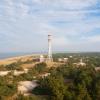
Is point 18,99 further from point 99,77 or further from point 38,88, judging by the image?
point 99,77

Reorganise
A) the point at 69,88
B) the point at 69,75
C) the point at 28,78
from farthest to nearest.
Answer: the point at 28,78
the point at 69,75
the point at 69,88

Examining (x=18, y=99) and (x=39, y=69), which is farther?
(x=39, y=69)

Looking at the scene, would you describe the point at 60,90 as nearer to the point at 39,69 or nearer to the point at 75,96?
the point at 75,96

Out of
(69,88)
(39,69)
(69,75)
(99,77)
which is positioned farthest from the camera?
(39,69)

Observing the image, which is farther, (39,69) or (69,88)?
(39,69)

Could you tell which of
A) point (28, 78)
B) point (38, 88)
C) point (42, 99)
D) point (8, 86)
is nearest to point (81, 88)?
point (42, 99)

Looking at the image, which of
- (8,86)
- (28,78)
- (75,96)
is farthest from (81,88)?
(28,78)

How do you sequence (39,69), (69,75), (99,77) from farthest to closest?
(39,69), (69,75), (99,77)

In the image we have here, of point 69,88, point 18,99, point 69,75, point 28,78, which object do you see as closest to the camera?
point 18,99
